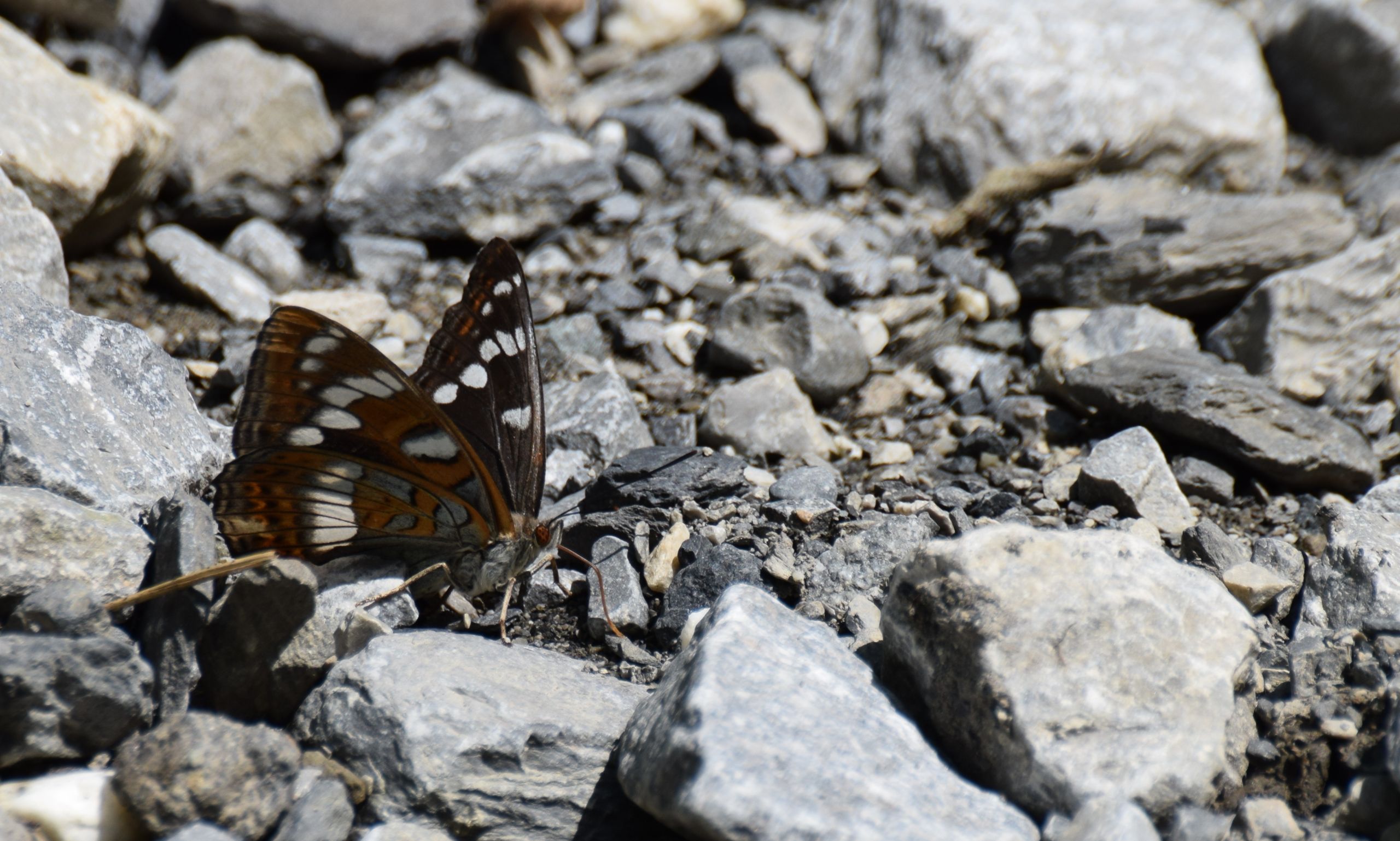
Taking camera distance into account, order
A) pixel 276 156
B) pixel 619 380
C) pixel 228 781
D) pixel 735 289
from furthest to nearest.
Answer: pixel 276 156 → pixel 735 289 → pixel 619 380 → pixel 228 781

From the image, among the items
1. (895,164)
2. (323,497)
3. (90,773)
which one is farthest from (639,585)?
(895,164)

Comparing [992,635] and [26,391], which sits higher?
[26,391]

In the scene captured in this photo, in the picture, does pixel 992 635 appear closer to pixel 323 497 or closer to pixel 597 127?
pixel 323 497

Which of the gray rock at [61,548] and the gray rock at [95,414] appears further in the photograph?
the gray rock at [95,414]

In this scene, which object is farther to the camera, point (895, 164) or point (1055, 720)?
point (895, 164)

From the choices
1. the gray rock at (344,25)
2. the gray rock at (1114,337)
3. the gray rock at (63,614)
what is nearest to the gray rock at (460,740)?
the gray rock at (63,614)

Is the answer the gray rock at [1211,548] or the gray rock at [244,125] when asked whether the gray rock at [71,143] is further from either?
the gray rock at [1211,548]
